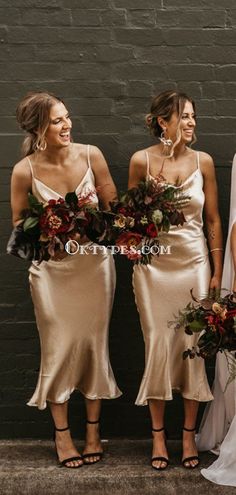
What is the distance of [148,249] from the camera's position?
4059 millimetres

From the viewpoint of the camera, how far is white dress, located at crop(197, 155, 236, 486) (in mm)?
4180

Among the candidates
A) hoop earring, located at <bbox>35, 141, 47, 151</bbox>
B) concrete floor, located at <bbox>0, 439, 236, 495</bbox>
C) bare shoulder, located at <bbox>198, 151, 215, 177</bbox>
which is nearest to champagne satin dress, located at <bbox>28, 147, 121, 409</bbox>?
hoop earring, located at <bbox>35, 141, 47, 151</bbox>

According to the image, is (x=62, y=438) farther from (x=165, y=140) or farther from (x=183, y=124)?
(x=183, y=124)

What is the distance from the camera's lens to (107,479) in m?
4.22

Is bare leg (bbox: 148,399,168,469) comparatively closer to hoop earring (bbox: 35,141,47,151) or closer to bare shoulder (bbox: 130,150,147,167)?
bare shoulder (bbox: 130,150,147,167)

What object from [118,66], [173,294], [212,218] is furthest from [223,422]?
[118,66]

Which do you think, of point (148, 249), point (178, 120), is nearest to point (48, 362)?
point (148, 249)

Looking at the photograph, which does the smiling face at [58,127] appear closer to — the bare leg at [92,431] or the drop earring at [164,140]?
the drop earring at [164,140]

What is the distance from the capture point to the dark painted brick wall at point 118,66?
4582 millimetres

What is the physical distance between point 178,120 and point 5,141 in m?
1.12

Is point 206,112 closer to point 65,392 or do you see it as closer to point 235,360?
point 235,360

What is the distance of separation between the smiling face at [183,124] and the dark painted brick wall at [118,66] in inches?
18.3

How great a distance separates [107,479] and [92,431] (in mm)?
329

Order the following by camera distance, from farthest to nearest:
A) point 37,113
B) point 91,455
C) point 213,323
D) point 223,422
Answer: point 223,422, point 91,455, point 37,113, point 213,323
